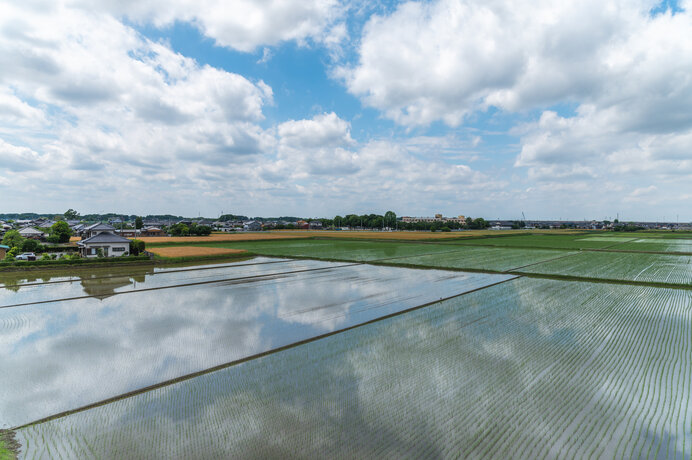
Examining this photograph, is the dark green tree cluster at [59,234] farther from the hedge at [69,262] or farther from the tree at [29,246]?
the hedge at [69,262]

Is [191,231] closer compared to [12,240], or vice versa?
[12,240]

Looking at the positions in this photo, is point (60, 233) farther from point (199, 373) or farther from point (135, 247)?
point (199, 373)

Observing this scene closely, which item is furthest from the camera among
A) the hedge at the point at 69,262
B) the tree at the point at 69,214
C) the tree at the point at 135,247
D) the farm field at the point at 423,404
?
the tree at the point at 69,214

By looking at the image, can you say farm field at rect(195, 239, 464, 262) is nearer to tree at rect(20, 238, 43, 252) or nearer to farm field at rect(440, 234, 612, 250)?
farm field at rect(440, 234, 612, 250)

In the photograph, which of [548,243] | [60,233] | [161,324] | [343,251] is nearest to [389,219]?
[548,243]

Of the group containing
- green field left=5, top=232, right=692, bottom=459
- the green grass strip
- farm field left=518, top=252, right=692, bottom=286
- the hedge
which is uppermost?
the hedge


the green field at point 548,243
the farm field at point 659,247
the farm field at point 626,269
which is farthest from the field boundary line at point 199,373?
the farm field at point 659,247

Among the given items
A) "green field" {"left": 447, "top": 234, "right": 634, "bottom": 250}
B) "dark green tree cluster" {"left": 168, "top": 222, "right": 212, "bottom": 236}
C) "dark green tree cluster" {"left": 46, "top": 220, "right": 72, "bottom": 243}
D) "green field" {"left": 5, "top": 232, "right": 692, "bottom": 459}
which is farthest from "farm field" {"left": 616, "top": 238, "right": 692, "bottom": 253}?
"dark green tree cluster" {"left": 46, "top": 220, "right": 72, "bottom": 243}
